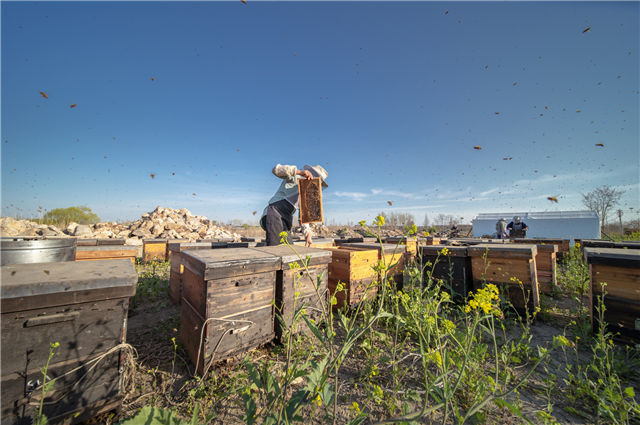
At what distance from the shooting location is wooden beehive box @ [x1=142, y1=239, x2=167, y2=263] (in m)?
7.77

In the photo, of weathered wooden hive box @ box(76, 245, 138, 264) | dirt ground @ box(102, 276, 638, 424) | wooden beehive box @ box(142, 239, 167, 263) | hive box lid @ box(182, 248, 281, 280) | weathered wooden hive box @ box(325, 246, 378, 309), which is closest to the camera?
dirt ground @ box(102, 276, 638, 424)

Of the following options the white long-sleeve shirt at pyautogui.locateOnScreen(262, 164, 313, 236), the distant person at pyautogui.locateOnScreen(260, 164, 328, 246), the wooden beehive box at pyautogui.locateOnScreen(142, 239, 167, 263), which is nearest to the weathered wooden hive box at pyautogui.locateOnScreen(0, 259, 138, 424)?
the distant person at pyautogui.locateOnScreen(260, 164, 328, 246)

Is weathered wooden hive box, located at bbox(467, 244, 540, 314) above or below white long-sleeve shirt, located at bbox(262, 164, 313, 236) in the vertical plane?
below

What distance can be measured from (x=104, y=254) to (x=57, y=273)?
334 cm

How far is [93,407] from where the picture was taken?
1.52 meters

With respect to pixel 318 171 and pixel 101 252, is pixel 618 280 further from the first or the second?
pixel 101 252

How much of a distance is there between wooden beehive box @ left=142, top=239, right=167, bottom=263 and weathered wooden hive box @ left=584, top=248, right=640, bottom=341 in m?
10.1

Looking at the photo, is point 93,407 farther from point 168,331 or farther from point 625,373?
point 625,373

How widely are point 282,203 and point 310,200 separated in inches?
→ 20.8

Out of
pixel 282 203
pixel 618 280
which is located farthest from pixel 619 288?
pixel 282 203

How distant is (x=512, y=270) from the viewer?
131 inches

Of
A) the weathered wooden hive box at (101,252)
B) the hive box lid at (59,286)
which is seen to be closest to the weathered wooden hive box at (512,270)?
the hive box lid at (59,286)

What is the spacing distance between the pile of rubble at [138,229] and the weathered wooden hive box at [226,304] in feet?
34.5

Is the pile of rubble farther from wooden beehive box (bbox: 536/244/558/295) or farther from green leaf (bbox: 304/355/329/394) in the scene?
green leaf (bbox: 304/355/329/394)
